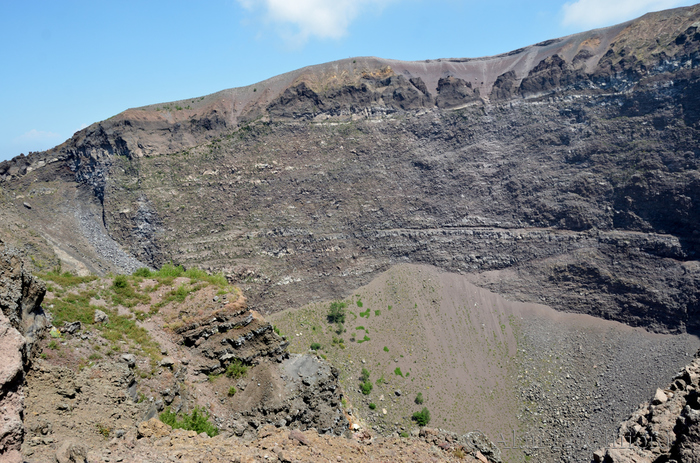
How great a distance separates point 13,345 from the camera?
910cm

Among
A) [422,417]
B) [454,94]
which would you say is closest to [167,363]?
[422,417]

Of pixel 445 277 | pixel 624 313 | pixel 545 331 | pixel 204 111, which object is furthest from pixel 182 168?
pixel 624 313

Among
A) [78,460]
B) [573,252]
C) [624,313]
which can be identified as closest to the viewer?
[78,460]

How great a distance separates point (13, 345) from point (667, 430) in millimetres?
16395

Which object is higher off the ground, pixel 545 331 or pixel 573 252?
pixel 573 252

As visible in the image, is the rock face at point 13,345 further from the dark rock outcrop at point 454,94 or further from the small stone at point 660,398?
the dark rock outcrop at point 454,94

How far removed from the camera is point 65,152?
61.1m

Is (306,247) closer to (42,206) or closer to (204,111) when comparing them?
(204,111)

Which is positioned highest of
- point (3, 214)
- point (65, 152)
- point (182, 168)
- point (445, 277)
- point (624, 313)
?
point (65, 152)

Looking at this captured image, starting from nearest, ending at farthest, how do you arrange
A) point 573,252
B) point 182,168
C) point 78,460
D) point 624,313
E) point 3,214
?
point 78,460, point 3,214, point 624,313, point 573,252, point 182,168

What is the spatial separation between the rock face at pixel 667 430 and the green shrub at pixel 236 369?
16541 millimetres

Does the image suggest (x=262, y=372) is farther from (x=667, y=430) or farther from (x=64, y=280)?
(x=667, y=430)

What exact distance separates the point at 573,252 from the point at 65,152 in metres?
70.3

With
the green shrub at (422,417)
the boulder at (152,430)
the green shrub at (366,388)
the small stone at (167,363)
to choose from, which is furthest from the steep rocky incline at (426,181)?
the boulder at (152,430)
